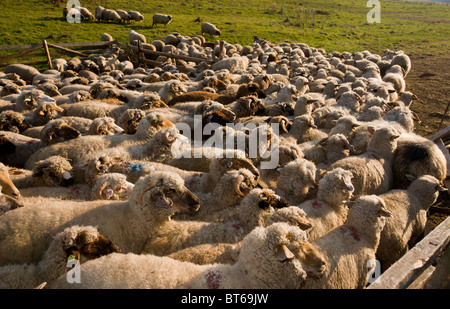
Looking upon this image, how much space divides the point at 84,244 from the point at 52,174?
2316 mm

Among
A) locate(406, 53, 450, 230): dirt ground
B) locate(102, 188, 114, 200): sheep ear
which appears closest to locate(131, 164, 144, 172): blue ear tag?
locate(102, 188, 114, 200): sheep ear

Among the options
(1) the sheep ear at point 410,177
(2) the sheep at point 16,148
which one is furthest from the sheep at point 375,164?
(2) the sheep at point 16,148

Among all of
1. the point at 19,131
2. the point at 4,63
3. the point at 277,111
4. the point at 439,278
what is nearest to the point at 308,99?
the point at 277,111

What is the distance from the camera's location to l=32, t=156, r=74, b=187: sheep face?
4.79 m

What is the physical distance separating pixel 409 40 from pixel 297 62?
25.5 metres

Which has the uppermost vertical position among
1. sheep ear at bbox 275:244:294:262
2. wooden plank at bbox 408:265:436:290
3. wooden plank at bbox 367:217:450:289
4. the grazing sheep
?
the grazing sheep

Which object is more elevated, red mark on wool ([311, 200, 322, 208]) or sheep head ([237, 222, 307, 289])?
sheep head ([237, 222, 307, 289])

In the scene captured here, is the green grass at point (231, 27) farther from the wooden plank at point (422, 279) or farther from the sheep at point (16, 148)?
the wooden plank at point (422, 279)

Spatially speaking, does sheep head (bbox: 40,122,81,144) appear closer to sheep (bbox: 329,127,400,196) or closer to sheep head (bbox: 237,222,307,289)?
sheep head (bbox: 237,222,307,289)

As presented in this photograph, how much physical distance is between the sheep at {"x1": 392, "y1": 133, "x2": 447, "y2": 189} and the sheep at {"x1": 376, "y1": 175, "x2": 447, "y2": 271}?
0.35 m

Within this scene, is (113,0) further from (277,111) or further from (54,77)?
(277,111)

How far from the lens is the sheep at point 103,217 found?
3.31 metres

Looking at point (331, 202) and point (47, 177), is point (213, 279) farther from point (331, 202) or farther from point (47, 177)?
point (47, 177)

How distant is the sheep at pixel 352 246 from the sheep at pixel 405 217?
0.59 metres
